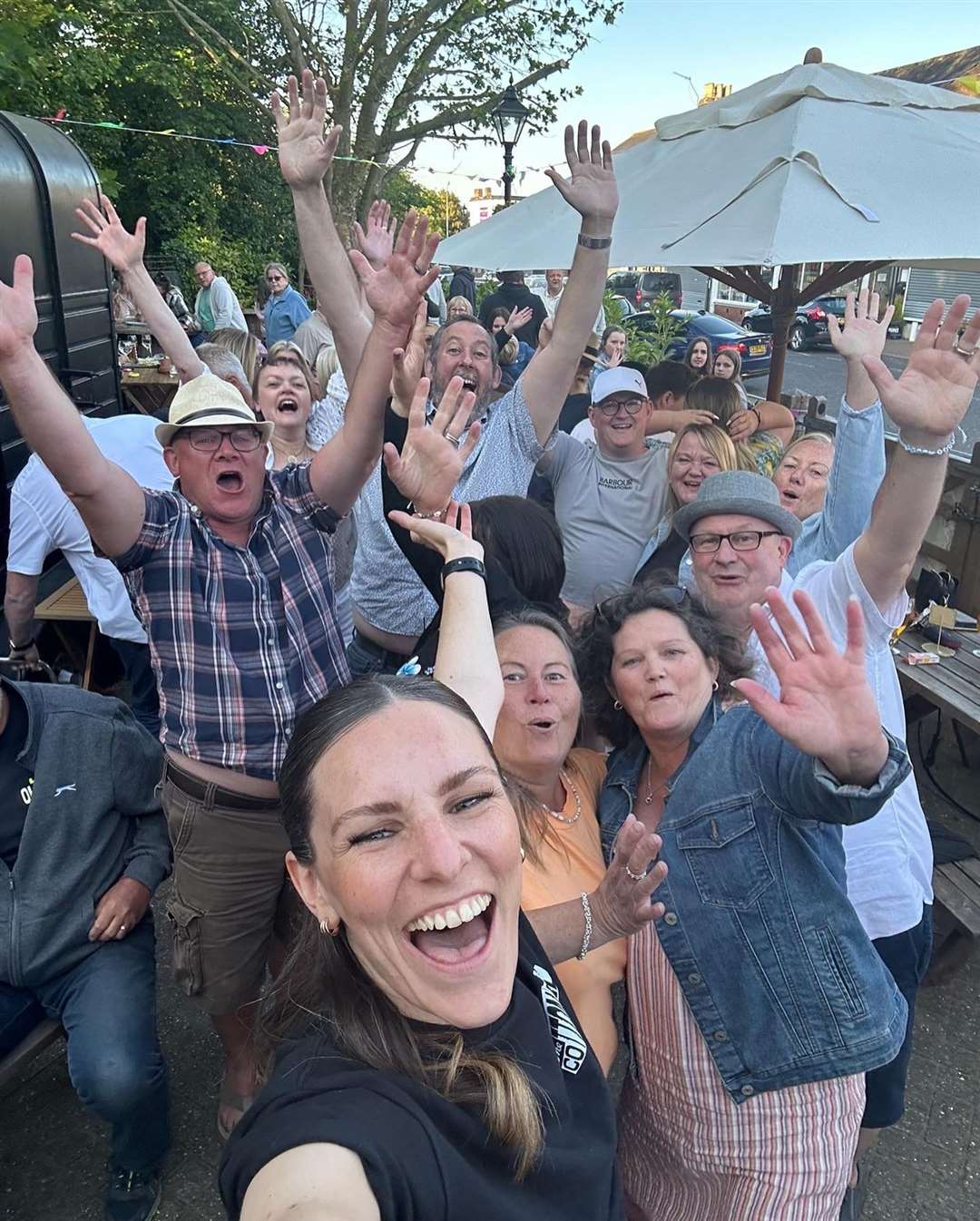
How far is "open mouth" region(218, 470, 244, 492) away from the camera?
2.20 m

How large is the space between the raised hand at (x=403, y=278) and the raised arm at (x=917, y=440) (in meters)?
1.19

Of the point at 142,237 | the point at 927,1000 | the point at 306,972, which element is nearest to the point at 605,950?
the point at 306,972

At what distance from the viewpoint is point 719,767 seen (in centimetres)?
165

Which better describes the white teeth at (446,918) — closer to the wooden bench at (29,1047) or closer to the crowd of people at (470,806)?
the crowd of people at (470,806)

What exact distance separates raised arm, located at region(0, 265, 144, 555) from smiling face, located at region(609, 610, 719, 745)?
1.26m

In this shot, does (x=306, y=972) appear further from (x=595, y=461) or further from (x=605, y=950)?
(x=595, y=461)

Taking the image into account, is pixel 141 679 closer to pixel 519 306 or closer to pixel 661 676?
pixel 661 676

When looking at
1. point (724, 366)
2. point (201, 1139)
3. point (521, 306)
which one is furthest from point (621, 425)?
point (521, 306)

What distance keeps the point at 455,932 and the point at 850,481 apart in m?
2.06

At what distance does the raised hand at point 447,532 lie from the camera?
198cm

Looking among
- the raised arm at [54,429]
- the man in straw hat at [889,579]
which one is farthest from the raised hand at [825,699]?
the raised arm at [54,429]

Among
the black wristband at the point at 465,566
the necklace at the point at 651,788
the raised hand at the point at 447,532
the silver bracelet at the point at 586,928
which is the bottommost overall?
the silver bracelet at the point at 586,928

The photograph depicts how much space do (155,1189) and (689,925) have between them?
1.74m

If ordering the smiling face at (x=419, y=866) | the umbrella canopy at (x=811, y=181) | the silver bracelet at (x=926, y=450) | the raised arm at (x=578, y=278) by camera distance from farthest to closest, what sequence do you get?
the umbrella canopy at (x=811, y=181) → the raised arm at (x=578, y=278) → the silver bracelet at (x=926, y=450) → the smiling face at (x=419, y=866)
